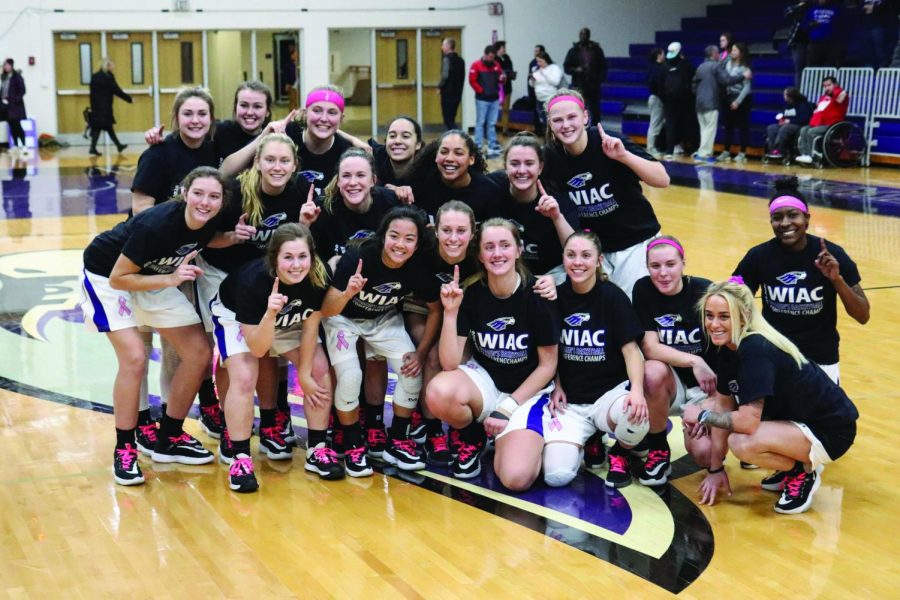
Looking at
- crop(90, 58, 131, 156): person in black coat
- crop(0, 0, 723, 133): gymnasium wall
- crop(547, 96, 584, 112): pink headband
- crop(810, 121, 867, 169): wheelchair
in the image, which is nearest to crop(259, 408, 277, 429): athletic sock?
crop(547, 96, 584, 112): pink headband

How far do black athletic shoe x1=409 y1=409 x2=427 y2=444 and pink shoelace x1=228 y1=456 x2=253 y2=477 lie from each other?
832 millimetres

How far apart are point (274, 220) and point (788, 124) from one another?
13.0 meters

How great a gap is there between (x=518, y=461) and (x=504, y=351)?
522 mm

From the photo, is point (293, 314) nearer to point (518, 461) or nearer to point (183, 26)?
point (518, 461)

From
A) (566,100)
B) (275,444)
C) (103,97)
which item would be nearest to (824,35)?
(103,97)

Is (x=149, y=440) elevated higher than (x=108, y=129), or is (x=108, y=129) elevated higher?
(x=108, y=129)

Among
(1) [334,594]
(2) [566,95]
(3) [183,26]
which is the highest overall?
(3) [183,26]

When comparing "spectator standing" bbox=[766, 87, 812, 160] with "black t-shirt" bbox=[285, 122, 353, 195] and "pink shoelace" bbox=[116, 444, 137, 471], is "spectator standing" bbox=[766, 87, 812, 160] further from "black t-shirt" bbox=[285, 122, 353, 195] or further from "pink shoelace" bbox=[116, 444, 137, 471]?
"pink shoelace" bbox=[116, 444, 137, 471]

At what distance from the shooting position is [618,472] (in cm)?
498

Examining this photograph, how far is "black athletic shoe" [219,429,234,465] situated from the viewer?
17.3ft

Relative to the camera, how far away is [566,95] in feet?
17.7

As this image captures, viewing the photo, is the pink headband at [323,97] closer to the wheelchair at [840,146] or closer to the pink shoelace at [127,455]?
the pink shoelace at [127,455]

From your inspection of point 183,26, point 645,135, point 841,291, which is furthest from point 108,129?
point 841,291

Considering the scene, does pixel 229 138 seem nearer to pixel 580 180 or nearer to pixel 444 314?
pixel 444 314
